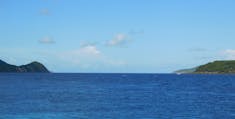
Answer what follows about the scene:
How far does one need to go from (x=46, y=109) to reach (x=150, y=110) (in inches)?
634

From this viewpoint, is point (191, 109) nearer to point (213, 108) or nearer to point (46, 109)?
point (213, 108)

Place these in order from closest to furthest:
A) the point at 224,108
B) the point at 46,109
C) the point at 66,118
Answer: the point at 66,118 < the point at 46,109 < the point at 224,108

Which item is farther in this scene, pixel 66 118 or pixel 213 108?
pixel 213 108

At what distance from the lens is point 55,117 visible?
63406 mm

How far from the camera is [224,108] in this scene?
263ft

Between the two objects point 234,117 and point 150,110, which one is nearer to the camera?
point 234,117

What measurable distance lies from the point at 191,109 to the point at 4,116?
3010 centimetres

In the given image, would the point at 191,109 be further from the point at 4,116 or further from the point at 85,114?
the point at 4,116

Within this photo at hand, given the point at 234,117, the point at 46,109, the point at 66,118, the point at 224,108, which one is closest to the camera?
the point at 66,118

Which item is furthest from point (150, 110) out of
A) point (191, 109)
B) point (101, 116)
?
point (101, 116)

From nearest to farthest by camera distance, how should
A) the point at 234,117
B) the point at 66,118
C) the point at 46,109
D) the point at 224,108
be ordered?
the point at 66,118, the point at 234,117, the point at 46,109, the point at 224,108

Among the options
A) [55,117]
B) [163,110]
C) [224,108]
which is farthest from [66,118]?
[224,108]

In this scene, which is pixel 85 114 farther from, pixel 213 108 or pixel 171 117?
pixel 213 108

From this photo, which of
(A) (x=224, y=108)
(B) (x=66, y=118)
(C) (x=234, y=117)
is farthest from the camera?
(A) (x=224, y=108)
